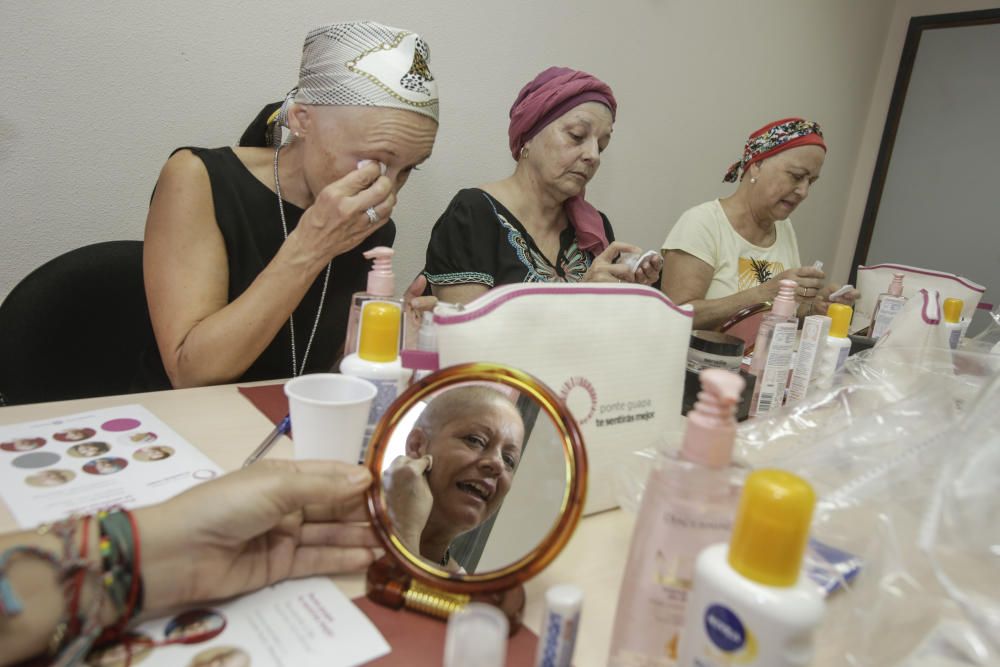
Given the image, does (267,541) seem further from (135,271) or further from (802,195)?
(802,195)

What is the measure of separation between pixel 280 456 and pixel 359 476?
24 centimetres

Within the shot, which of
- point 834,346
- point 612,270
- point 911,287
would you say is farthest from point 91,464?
point 911,287

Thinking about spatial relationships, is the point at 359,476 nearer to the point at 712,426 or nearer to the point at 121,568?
the point at 121,568

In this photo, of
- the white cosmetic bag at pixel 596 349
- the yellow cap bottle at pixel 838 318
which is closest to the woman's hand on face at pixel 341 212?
the white cosmetic bag at pixel 596 349

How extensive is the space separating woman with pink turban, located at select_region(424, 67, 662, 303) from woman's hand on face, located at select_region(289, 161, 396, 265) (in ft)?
1.42

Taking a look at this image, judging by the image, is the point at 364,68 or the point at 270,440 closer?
the point at 270,440

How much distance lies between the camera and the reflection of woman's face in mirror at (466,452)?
562 mm

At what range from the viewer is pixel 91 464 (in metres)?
0.64

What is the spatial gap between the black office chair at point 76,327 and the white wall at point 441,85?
0.40 meters

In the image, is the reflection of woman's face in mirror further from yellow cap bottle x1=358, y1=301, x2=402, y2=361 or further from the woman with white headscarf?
the woman with white headscarf

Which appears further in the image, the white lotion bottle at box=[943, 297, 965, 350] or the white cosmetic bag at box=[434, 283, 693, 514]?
the white lotion bottle at box=[943, 297, 965, 350]

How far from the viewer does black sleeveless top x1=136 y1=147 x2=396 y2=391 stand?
109cm

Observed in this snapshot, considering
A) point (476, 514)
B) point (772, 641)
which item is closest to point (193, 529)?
point (476, 514)

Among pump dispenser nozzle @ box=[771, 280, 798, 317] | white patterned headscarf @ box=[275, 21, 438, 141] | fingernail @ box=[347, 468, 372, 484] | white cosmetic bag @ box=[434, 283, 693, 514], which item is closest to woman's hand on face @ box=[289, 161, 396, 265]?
white patterned headscarf @ box=[275, 21, 438, 141]
